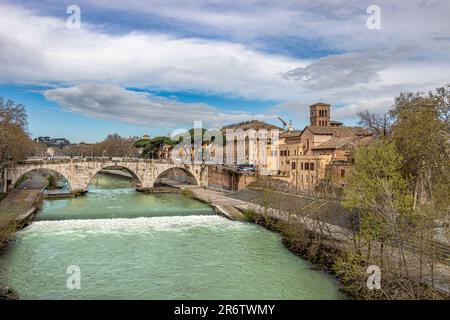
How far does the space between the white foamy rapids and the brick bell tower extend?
3469 centimetres

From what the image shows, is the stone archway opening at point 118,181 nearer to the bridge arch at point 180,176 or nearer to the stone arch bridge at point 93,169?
the stone arch bridge at point 93,169

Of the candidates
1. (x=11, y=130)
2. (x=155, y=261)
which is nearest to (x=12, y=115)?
(x=11, y=130)

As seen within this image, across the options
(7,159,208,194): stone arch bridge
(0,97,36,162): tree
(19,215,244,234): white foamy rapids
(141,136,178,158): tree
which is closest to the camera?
(19,215,244,234): white foamy rapids

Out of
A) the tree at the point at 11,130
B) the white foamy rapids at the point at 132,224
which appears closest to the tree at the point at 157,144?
the tree at the point at 11,130

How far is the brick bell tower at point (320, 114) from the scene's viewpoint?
199ft

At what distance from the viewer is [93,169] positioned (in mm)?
47094

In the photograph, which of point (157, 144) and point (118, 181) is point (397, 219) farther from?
point (157, 144)

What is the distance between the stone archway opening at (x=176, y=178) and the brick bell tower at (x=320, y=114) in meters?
19.9

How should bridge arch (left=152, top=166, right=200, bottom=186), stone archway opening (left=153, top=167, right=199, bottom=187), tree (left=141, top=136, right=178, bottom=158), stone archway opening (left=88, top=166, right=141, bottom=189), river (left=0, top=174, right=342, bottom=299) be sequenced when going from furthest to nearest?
tree (left=141, top=136, right=178, bottom=158) < stone archway opening (left=153, top=167, right=199, bottom=187) < bridge arch (left=152, top=166, right=200, bottom=186) < stone archway opening (left=88, top=166, right=141, bottom=189) < river (left=0, top=174, right=342, bottom=299)

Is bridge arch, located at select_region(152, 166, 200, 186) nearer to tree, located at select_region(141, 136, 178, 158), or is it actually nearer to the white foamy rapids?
tree, located at select_region(141, 136, 178, 158)

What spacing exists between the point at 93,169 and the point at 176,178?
2121cm

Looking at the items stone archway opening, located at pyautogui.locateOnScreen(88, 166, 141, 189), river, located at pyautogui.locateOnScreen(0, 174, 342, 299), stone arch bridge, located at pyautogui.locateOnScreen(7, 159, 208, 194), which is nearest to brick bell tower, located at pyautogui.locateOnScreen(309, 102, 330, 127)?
stone arch bridge, located at pyautogui.locateOnScreen(7, 159, 208, 194)

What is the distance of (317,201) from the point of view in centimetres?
2264

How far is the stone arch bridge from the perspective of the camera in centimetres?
4234
